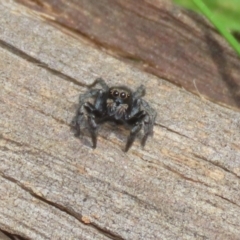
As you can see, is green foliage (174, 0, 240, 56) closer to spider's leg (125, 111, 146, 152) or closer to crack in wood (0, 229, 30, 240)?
spider's leg (125, 111, 146, 152)

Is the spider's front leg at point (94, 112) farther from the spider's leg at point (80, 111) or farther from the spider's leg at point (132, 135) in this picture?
the spider's leg at point (132, 135)

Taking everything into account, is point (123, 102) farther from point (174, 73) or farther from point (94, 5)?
point (94, 5)

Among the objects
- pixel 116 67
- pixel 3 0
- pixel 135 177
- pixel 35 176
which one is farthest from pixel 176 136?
pixel 3 0

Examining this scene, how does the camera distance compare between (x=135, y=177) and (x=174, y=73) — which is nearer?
(x=135, y=177)

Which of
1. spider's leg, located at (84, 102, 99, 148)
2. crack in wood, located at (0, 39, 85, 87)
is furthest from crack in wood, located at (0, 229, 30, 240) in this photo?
crack in wood, located at (0, 39, 85, 87)

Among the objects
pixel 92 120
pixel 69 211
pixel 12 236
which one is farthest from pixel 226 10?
pixel 12 236

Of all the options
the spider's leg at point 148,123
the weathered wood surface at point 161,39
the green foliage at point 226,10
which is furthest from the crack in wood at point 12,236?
the green foliage at point 226,10
